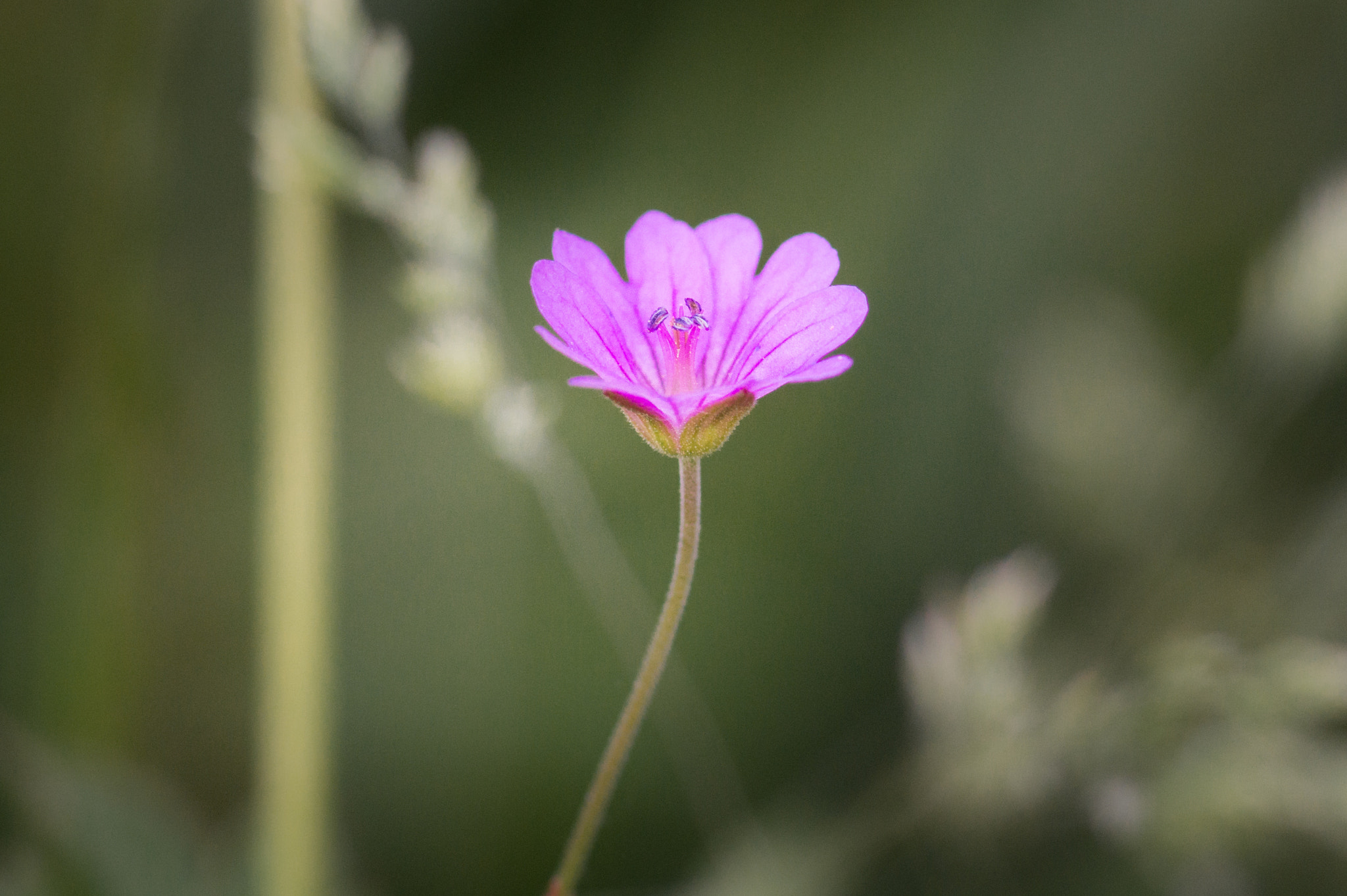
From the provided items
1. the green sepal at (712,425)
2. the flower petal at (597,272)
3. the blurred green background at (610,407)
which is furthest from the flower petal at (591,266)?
the blurred green background at (610,407)

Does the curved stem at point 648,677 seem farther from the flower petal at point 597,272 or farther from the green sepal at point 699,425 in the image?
the flower petal at point 597,272

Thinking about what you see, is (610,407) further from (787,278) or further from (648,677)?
(648,677)

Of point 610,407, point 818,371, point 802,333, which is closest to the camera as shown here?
point 818,371

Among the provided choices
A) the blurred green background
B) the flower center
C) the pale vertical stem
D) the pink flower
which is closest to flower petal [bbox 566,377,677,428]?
the pink flower

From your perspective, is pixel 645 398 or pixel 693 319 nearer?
pixel 645 398

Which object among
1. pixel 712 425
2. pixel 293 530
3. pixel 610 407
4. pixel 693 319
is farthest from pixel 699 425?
pixel 610 407

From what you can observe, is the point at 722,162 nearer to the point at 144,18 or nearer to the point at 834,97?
the point at 834,97

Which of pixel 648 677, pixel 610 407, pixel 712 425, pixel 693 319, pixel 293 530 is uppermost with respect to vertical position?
pixel 610 407
